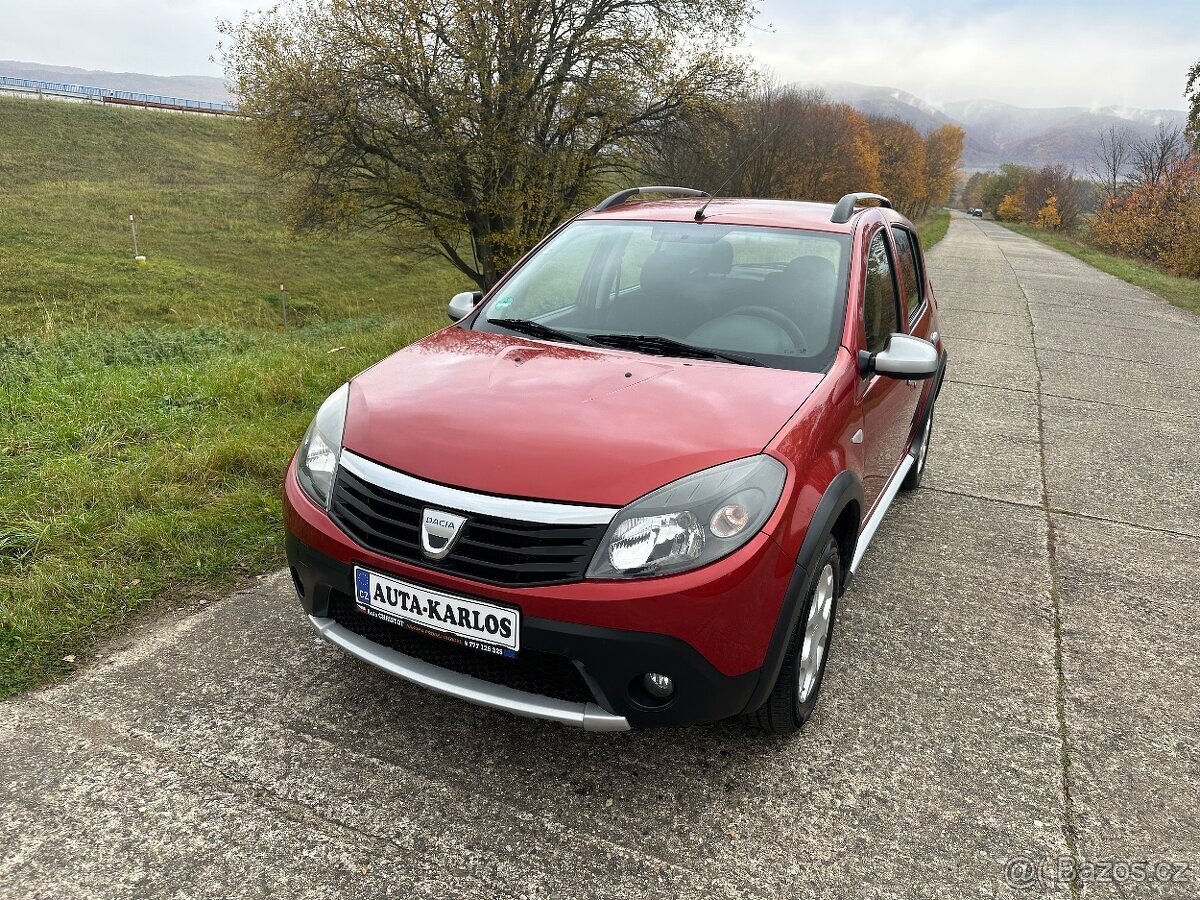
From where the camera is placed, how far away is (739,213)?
3721 mm

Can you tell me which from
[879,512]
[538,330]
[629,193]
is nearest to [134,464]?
[538,330]

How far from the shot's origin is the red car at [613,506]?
2096 millimetres

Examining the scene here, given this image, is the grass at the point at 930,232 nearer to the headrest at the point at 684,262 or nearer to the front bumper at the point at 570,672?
the headrest at the point at 684,262

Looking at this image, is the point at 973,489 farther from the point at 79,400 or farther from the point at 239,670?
the point at 79,400

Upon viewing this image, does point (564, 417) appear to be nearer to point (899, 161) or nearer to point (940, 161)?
point (899, 161)

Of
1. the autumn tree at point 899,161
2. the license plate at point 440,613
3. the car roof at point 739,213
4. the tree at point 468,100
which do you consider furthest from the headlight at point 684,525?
the autumn tree at point 899,161

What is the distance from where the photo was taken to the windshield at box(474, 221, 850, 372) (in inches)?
119

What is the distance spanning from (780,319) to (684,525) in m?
1.29

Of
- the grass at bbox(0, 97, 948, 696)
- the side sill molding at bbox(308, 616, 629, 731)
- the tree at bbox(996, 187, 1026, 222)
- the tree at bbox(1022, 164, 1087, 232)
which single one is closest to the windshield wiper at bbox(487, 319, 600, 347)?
the side sill molding at bbox(308, 616, 629, 731)

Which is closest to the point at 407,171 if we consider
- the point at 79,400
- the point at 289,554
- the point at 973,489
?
the point at 79,400

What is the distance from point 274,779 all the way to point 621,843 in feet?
3.35

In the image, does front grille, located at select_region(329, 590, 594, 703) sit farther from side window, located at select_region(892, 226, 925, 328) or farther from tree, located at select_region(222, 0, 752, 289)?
tree, located at select_region(222, 0, 752, 289)

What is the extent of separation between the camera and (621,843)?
219cm

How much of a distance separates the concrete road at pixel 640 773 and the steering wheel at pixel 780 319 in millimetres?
1212
